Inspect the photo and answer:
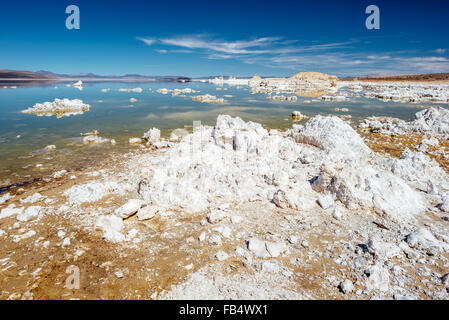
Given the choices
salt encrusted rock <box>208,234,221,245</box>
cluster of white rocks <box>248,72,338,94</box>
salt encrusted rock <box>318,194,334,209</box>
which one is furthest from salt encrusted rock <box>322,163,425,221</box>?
cluster of white rocks <box>248,72,338,94</box>

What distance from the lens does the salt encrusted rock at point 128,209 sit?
6.70 meters

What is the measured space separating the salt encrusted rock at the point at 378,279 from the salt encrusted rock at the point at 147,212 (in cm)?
572

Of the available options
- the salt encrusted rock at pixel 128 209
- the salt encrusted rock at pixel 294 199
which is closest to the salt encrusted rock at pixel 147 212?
the salt encrusted rock at pixel 128 209

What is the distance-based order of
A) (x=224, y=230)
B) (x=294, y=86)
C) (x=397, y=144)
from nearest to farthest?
(x=224, y=230)
(x=397, y=144)
(x=294, y=86)

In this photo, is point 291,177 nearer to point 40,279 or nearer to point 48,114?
point 40,279

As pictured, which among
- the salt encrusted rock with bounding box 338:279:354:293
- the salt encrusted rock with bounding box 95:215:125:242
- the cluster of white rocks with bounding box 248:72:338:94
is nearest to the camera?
the salt encrusted rock with bounding box 338:279:354:293

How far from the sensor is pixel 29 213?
707 centimetres

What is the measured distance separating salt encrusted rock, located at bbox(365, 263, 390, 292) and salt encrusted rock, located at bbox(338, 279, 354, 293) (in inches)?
13.2

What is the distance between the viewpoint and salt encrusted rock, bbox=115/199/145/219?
6.70m

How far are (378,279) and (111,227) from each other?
257 inches

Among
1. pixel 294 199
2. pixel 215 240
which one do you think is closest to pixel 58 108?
pixel 215 240

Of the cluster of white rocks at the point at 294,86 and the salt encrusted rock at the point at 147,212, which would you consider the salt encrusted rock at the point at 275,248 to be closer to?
the salt encrusted rock at the point at 147,212

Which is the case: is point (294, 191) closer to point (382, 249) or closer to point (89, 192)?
point (382, 249)

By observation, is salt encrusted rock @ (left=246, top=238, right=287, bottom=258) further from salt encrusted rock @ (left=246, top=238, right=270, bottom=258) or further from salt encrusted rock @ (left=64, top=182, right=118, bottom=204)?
salt encrusted rock @ (left=64, top=182, right=118, bottom=204)
